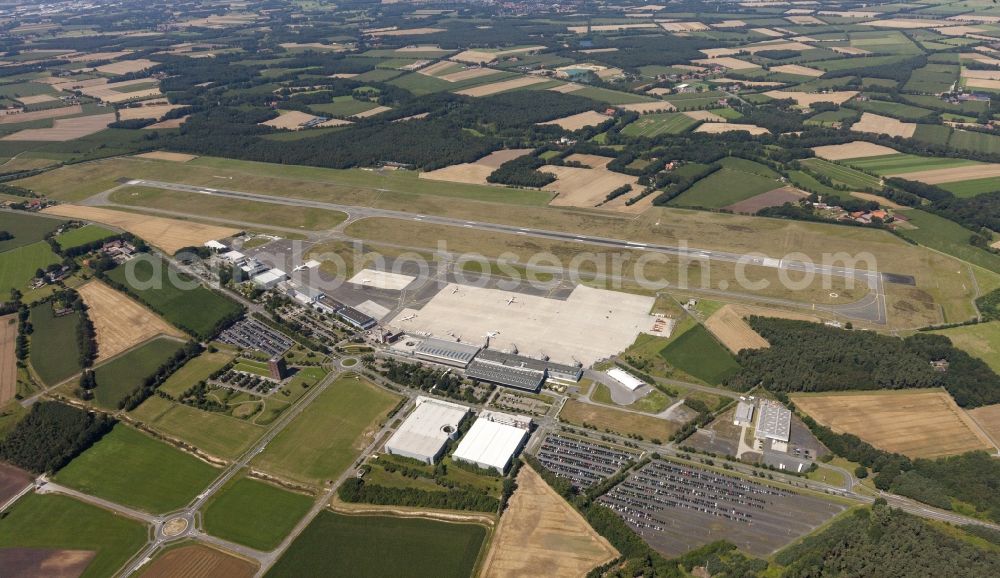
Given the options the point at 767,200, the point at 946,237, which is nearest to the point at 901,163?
the point at 946,237

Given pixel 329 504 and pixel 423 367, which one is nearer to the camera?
pixel 329 504

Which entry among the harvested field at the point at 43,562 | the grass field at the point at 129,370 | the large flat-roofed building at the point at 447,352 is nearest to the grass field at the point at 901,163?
the large flat-roofed building at the point at 447,352

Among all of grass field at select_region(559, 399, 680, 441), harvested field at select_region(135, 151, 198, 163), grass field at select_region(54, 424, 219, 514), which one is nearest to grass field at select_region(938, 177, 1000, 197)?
grass field at select_region(559, 399, 680, 441)

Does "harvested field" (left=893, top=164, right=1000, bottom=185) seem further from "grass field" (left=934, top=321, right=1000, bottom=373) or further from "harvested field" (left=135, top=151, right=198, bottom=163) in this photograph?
"harvested field" (left=135, top=151, right=198, bottom=163)

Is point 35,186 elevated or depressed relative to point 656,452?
elevated

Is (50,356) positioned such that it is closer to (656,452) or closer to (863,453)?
(656,452)

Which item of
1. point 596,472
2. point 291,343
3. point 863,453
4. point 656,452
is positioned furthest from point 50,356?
point 863,453

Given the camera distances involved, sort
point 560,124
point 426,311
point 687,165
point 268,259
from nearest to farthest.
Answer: point 426,311, point 268,259, point 687,165, point 560,124

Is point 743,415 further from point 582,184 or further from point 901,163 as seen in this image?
point 901,163
